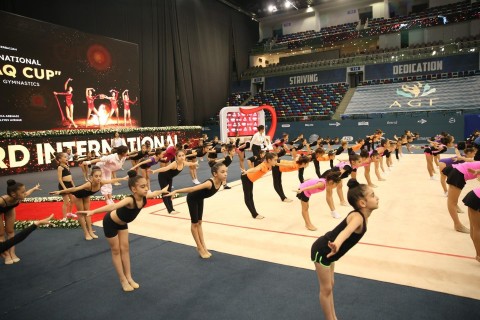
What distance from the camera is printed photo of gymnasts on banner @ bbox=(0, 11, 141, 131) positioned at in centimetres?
1413

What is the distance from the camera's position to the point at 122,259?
3.78m

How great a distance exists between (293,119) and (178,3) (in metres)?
13.8

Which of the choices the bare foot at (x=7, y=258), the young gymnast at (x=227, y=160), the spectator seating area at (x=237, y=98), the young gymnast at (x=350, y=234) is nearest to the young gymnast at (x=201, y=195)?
the young gymnast at (x=227, y=160)

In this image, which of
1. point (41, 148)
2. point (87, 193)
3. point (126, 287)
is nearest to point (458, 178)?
point (126, 287)

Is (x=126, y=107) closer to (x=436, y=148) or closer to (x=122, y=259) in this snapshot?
(x=436, y=148)

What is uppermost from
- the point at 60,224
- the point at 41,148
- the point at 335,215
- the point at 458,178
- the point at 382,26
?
the point at 382,26

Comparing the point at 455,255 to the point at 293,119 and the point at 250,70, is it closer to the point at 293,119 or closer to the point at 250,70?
the point at 293,119

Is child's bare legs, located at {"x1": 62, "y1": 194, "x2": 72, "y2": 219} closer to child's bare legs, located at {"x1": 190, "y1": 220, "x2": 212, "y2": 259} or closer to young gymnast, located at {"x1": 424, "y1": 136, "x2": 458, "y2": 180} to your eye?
child's bare legs, located at {"x1": 190, "y1": 220, "x2": 212, "y2": 259}

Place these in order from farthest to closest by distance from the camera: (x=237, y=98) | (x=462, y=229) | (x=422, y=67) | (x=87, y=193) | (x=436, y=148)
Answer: (x=237, y=98) → (x=422, y=67) → (x=436, y=148) → (x=87, y=193) → (x=462, y=229)

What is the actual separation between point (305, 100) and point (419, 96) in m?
9.14

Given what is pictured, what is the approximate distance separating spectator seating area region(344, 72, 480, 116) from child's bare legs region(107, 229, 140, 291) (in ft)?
76.6

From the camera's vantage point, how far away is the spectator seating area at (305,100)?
86.6 feet

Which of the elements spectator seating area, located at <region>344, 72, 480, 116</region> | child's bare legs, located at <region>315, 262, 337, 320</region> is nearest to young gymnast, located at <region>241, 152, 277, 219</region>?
child's bare legs, located at <region>315, 262, 337, 320</region>

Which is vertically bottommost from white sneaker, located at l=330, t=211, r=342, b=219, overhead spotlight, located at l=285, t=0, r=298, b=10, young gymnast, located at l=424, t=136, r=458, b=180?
white sneaker, located at l=330, t=211, r=342, b=219
